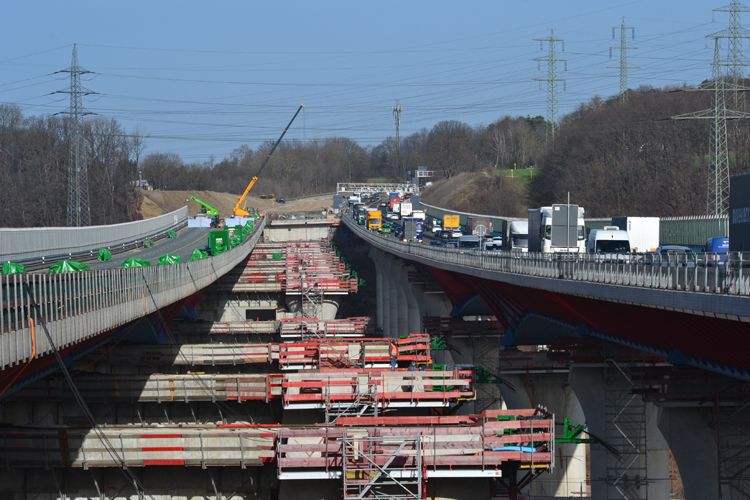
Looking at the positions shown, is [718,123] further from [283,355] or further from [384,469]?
[384,469]

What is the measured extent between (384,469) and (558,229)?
2371cm

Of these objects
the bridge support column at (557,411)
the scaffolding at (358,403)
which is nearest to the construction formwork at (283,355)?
the bridge support column at (557,411)

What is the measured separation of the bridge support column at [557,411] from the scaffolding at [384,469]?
854 inches

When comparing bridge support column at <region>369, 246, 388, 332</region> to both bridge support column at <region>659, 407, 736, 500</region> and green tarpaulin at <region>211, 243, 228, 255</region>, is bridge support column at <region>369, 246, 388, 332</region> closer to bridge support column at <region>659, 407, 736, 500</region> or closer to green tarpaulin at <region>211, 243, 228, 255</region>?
green tarpaulin at <region>211, 243, 228, 255</region>

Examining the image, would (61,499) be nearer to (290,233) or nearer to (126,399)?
(126,399)

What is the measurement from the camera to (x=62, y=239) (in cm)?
6419

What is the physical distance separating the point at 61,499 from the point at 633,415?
23.8 meters

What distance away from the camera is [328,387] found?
33750 mm

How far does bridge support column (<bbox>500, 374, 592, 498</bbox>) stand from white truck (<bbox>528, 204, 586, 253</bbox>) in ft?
24.2

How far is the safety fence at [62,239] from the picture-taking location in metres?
52.3

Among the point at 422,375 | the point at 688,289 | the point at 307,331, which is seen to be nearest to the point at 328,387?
the point at 422,375

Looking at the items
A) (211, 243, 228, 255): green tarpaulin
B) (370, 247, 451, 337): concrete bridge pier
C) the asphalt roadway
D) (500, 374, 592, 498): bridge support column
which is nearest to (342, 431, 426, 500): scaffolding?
(500, 374, 592, 498): bridge support column

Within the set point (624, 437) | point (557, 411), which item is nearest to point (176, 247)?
point (557, 411)

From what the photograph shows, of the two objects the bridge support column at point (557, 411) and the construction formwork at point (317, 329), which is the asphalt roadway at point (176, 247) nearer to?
the construction formwork at point (317, 329)
